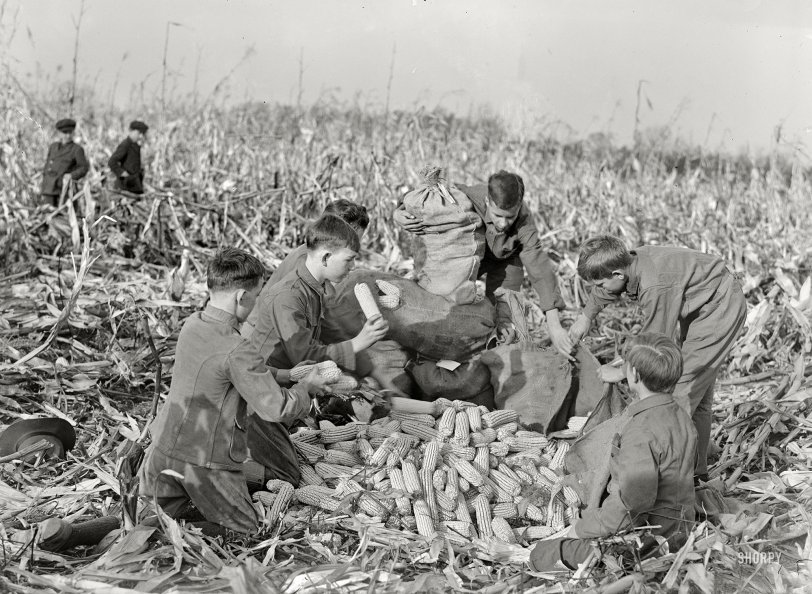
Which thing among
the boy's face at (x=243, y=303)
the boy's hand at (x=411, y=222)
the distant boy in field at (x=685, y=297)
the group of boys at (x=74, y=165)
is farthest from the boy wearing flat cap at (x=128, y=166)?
the distant boy in field at (x=685, y=297)

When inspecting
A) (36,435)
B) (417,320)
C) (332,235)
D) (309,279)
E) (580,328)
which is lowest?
(36,435)

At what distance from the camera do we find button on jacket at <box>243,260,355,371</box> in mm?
3826

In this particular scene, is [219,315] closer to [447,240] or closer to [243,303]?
[243,303]

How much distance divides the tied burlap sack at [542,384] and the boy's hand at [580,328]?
0.15 meters

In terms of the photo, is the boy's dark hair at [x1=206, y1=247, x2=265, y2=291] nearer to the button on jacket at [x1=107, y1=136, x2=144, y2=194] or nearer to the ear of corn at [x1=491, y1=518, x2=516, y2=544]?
the ear of corn at [x1=491, y1=518, x2=516, y2=544]

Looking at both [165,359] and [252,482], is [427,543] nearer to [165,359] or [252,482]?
[252,482]

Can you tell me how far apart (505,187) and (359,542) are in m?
2.16

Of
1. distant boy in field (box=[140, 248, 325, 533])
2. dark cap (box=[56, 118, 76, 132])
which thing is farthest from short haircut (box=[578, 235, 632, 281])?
dark cap (box=[56, 118, 76, 132])

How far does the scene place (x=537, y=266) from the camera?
5.04 metres

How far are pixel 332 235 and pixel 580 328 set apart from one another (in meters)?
1.49

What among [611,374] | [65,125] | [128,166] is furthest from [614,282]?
[65,125]

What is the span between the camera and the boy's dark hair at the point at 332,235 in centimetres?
379

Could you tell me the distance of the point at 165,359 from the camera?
5.05 metres

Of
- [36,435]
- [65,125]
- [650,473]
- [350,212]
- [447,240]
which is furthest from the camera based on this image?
[65,125]
